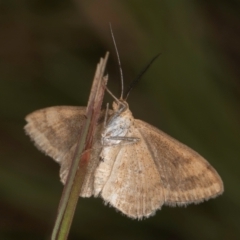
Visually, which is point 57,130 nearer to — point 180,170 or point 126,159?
point 126,159

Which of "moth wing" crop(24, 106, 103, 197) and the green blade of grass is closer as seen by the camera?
the green blade of grass

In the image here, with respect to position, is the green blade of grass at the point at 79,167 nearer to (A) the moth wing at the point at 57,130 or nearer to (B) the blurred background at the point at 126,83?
(A) the moth wing at the point at 57,130

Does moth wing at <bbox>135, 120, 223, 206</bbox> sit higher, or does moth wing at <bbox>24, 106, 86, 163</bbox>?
moth wing at <bbox>135, 120, 223, 206</bbox>

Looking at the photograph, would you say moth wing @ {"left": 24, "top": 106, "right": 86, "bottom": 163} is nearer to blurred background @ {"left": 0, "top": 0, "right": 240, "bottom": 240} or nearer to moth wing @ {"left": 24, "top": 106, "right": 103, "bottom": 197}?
moth wing @ {"left": 24, "top": 106, "right": 103, "bottom": 197}

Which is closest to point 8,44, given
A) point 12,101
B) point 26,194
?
point 12,101

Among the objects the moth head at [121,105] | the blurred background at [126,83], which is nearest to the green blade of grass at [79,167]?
the moth head at [121,105]

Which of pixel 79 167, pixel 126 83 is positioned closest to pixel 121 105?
pixel 79 167

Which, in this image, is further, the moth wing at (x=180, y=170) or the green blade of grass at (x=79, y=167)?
the moth wing at (x=180, y=170)

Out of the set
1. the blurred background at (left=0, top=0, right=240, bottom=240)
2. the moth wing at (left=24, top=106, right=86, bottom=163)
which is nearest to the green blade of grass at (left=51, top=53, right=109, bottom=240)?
the moth wing at (left=24, top=106, right=86, bottom=163)
